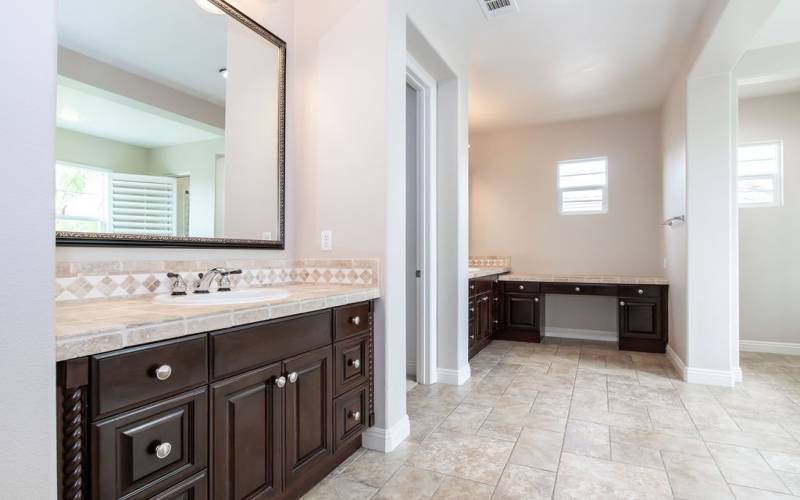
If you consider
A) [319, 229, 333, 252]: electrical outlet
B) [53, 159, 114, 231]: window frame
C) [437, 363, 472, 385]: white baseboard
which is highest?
[53, 159, 114, 231]: window frame

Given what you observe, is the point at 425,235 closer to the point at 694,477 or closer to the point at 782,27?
the point at 694,477

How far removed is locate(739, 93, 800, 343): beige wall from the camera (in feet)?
13.7

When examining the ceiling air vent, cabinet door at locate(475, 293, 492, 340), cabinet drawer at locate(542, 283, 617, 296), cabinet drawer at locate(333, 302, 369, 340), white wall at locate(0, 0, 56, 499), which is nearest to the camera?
white wall at locate(0, 0, 56, 499)

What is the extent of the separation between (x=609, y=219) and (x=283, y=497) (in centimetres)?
477

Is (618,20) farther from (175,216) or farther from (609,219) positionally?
(175,216)

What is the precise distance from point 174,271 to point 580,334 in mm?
4751

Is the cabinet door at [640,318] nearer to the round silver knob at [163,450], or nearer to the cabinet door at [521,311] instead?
the cabinet door at [521,311]

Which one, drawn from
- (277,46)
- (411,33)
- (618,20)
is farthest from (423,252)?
(618,20)

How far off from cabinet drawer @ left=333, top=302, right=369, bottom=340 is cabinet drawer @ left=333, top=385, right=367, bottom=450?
11.2 inches

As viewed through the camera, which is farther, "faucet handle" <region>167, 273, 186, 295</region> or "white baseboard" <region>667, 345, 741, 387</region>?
"white baseboard" <region>667, 345, 741, 387</region>

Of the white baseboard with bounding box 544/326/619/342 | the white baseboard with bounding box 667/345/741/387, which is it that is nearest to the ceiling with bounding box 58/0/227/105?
the white baseboard with bounding box 667/345/741/387

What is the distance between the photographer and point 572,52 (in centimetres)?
348

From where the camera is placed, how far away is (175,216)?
1788 millimetres

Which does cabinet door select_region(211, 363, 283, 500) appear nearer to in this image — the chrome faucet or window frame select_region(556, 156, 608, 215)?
the chrome faucet
